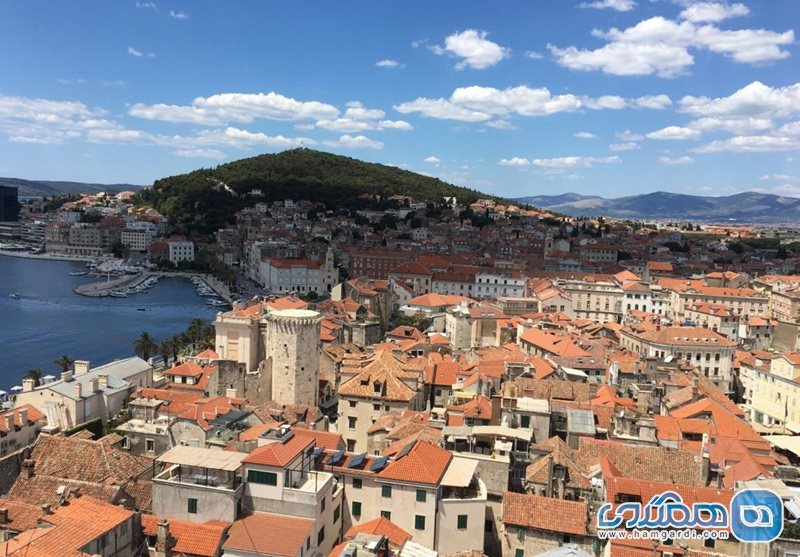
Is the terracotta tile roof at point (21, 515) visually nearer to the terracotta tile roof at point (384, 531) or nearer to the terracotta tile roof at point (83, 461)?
the terracotta tile roof at point (83, 461)

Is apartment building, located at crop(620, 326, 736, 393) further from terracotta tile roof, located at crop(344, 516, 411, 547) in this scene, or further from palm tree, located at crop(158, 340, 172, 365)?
palm tree, located at crop(158, 340, 172, 365)

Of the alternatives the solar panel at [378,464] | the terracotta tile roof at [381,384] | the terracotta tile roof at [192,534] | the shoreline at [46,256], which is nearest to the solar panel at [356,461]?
the solar panel at [378,464]

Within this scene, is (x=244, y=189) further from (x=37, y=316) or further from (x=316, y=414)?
(x=316, y=414)

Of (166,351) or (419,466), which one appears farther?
(166,351)

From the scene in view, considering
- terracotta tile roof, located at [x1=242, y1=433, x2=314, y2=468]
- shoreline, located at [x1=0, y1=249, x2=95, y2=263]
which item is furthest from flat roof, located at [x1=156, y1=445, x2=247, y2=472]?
shoreline, located at [x1=0, y1=249, x2=95, y2=263]

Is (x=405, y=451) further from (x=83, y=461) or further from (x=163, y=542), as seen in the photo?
(x=83, y=461)

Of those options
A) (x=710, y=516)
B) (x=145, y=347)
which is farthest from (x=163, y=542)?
(x=145, y=347)
